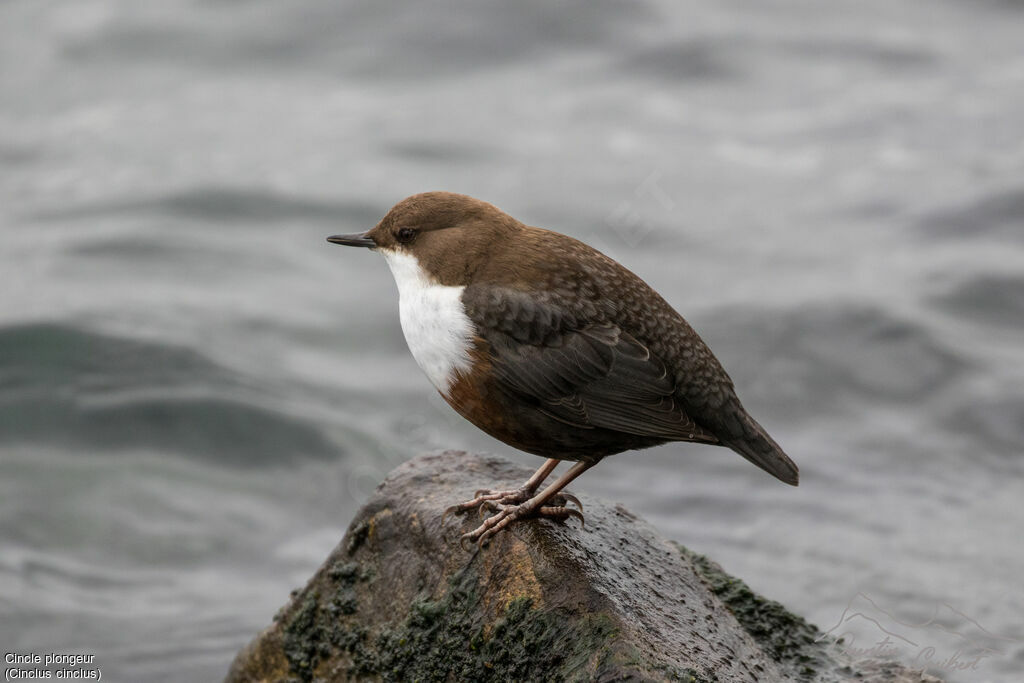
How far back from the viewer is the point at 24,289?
30.0ft

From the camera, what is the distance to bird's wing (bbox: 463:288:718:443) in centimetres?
345

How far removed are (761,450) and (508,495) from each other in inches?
31.7

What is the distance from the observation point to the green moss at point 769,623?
3795 mm

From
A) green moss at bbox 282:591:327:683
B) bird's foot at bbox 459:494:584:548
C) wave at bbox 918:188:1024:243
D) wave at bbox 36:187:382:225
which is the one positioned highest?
wave at bbox 918:188:1024:243

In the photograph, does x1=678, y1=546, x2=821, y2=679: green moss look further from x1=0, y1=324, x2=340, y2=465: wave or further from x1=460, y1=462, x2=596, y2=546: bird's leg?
x1=0, y1=324, x2=340, y2=465: wave

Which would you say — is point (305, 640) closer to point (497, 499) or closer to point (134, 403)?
point (497, 499)

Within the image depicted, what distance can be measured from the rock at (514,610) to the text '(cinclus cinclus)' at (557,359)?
176mm

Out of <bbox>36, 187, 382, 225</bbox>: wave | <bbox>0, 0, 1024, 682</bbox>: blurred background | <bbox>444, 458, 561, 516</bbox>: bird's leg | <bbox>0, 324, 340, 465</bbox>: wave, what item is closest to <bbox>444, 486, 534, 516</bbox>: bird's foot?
<bbox>444, 458, 561, 516</bbox>: bird's leg

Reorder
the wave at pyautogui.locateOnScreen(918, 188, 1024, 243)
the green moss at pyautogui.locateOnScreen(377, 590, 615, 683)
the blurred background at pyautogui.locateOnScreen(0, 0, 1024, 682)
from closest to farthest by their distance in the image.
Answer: the green moss at pyautogui.locateOnScreen(377, 590, 615, 683), the blurred background at pyautogui.locateOnScreen(0, 0, 1024, 682), the wave at pyautogui.locateOnScreen(918, 188, 1024, 243)

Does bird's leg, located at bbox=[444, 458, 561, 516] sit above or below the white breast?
below

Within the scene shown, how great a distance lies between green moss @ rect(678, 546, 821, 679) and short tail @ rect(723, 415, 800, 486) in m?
0.57

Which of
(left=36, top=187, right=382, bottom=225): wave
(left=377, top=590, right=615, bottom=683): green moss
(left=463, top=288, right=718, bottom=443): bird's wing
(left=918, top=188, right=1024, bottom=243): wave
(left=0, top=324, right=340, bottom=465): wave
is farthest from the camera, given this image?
(left=36, top=187, right=382, bottom=225): wave

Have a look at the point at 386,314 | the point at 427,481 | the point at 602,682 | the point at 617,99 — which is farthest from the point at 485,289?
the point at 617,99

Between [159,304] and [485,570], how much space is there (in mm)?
6227
